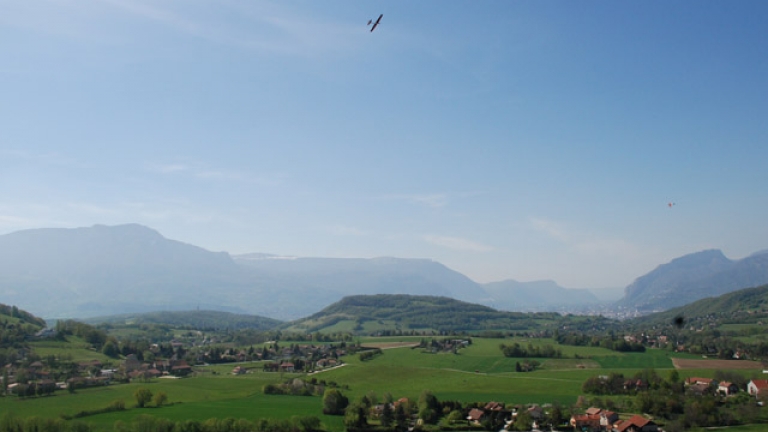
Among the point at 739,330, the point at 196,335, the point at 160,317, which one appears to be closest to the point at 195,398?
the point at 196,335

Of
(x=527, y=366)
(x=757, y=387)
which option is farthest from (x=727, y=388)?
(x=527, y=366)

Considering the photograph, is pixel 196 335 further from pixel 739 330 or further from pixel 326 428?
pixel 739 330

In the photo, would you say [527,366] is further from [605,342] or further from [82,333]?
[82,333]

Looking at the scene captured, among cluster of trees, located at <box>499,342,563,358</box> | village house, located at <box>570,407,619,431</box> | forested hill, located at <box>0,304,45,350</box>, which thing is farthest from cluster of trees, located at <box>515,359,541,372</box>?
forested hill, located at <box>0,304,45,350</box>

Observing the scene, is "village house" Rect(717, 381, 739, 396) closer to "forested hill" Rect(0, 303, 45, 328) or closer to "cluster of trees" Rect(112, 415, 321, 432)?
"cluster of trees" Rect(112, 415, 321, 432)

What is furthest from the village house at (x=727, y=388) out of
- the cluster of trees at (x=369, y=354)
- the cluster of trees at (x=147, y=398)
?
the cluster of trees at (x=147, y=398)

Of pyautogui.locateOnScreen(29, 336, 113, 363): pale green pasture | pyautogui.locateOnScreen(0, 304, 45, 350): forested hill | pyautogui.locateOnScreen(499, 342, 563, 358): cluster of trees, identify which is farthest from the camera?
pyautogui.locateOnScreen(499, 342, 563, 358): cluster of trees
